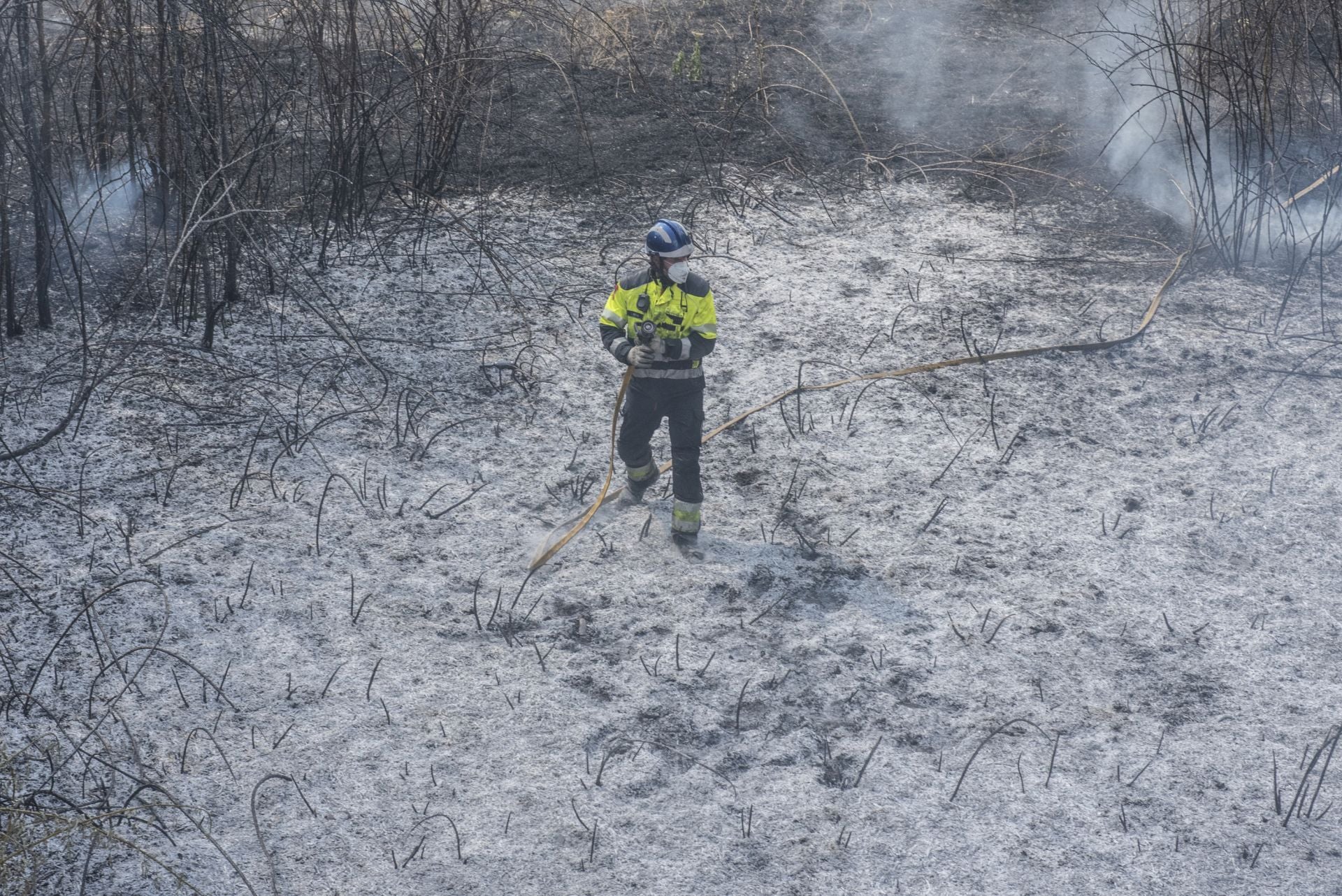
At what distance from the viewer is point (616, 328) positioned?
457 centimetres

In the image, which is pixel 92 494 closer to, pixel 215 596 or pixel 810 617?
pixel 215 596

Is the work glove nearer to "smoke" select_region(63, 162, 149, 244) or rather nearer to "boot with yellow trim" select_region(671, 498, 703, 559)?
"boot with yellow trim" select_region(671, 498, 703, 559)

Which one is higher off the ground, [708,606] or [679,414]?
[679,414]

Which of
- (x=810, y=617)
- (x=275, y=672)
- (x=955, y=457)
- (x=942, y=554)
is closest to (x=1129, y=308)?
(x=955, y=457)

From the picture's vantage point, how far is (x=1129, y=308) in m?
6.56

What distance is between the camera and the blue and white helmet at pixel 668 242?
14.2 ft

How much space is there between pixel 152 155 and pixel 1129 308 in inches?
207

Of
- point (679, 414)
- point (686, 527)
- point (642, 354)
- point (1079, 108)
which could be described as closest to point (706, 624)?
point (686, 527)

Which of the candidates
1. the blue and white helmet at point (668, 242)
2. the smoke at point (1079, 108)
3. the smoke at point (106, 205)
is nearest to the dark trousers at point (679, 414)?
the blue and white helmet at point (668, 242)

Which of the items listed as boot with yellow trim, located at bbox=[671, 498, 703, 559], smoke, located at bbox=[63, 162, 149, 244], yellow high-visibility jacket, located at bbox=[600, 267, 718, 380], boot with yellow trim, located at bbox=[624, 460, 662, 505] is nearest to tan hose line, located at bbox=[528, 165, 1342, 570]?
boot with yellow trim, located at bbox=[624, 460, 662, 505]

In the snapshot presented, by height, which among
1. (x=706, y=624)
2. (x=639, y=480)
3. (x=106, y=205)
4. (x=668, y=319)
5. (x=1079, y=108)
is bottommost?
(x=706, y=624)

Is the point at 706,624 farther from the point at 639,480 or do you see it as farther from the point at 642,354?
the point at 642,354

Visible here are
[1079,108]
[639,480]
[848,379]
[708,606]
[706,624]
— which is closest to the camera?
[706,624]

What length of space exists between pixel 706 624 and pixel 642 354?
1059mm
